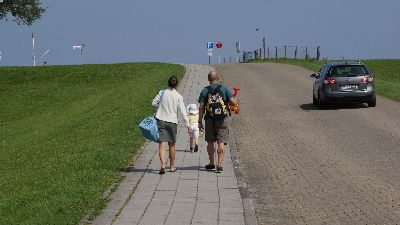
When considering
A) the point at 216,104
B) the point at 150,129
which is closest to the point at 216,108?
the point at 216,104

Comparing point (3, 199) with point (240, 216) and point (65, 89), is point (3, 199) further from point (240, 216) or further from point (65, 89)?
point (65, 89)

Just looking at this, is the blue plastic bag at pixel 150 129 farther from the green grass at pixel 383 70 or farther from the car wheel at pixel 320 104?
the green grass at pixel 383 70

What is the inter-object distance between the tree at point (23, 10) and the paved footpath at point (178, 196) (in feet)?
138

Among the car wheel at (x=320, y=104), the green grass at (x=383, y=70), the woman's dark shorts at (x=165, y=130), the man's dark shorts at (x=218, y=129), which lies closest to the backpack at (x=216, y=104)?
the man's dark shorts at (x=218, y=129)

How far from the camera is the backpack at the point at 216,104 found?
44.1 feet

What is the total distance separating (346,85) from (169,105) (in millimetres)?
14499

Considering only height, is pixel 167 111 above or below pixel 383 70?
above

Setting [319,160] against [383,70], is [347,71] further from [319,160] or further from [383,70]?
[383,70]

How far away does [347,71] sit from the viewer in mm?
27516

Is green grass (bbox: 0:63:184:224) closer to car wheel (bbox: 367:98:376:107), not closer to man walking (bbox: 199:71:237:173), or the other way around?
man walking (bbox: 199:71:237:173)

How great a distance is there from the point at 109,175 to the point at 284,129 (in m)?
8.74

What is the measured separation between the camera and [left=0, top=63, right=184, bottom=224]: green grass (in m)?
10.9

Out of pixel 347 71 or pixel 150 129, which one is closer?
pixel 150 129

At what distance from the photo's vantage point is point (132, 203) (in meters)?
10.6
